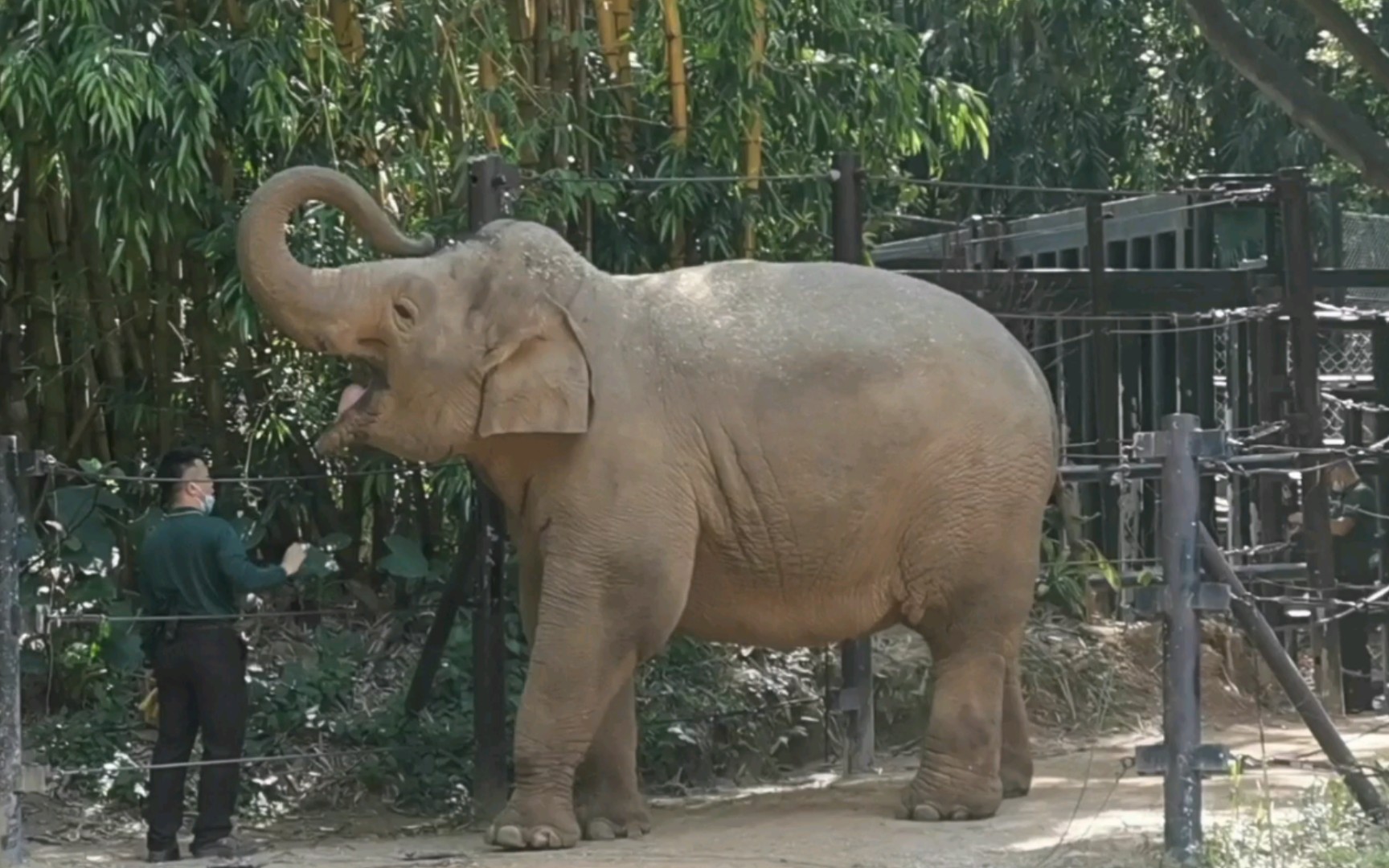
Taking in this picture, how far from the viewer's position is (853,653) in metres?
10.5

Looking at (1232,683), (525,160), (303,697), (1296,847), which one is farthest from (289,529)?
(1296,847)

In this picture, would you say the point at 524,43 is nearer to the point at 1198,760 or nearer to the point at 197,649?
the point at 197,649

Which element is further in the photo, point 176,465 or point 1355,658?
point 1355,658

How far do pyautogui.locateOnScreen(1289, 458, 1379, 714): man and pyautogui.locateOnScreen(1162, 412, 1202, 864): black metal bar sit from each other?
3864 millimetres

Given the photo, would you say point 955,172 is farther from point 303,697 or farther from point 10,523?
point 10,523

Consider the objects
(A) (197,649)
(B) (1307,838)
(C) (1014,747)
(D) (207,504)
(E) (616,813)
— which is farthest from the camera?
(C) (1014,747)

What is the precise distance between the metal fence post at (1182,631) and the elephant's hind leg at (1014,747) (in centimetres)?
195

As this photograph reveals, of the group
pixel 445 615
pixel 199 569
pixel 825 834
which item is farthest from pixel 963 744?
pixel 199 569

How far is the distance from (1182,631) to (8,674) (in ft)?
12.3

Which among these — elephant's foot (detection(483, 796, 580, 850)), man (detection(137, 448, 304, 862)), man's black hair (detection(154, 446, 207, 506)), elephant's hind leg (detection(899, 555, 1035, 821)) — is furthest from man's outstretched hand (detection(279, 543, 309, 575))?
elephant's hind leg (detection(899, 555, 1035, 821))

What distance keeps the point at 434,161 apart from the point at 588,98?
789 mm

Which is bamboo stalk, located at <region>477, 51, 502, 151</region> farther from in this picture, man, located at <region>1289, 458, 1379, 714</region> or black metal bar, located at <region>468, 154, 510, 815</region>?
man, located at <region>1289, 458, 1379, 714</region>

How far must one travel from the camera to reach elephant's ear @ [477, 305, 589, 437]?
8.43 meters

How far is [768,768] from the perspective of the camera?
35.3 ft
